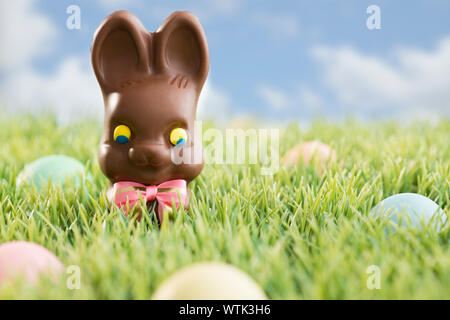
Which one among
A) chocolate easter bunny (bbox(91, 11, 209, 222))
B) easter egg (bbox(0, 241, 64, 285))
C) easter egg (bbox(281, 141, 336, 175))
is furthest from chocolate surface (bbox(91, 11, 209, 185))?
easter egg (bbox(281, 141, 336, 175))

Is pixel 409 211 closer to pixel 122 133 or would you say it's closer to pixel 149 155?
pixel 149 155

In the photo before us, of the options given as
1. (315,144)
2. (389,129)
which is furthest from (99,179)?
(389,129)

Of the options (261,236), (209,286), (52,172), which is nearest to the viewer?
(209,286)

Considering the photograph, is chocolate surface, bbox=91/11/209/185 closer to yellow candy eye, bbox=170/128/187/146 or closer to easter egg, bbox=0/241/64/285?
yellow candy eye, bbox=170/128/187/146

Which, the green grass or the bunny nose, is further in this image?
the bunny nose

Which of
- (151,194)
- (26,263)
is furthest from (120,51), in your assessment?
(26,263)
